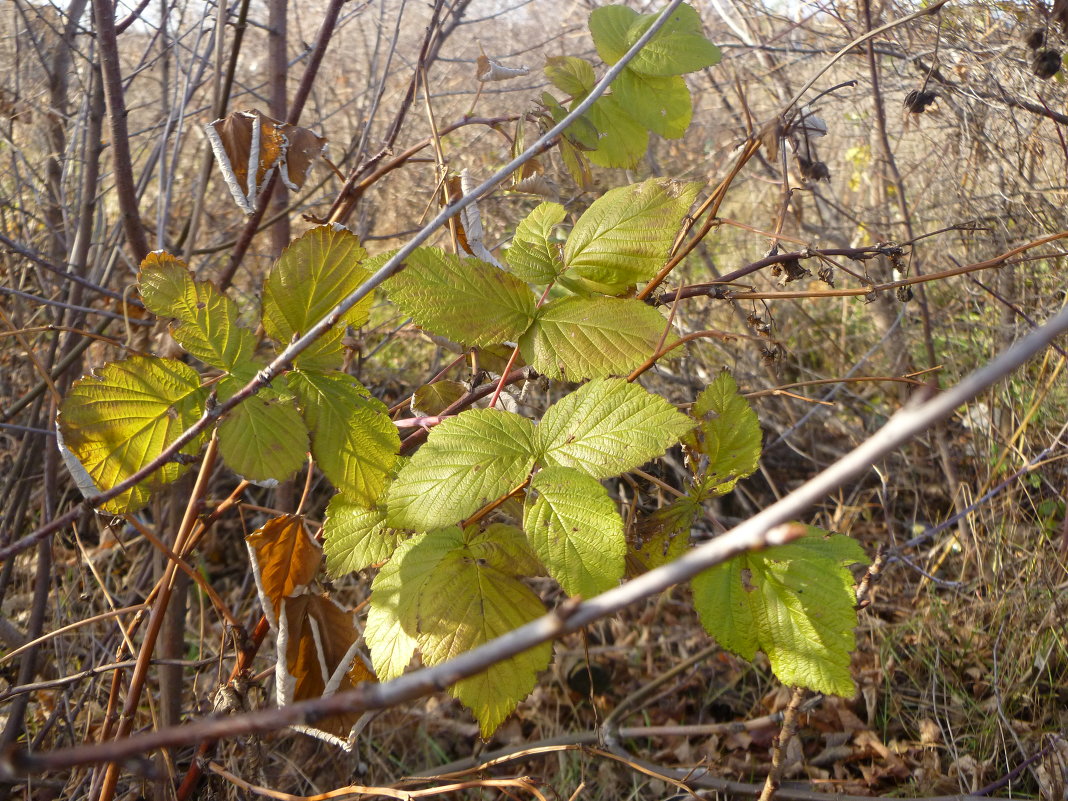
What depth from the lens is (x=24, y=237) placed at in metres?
2.56

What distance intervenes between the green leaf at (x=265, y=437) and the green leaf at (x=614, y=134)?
60 cm

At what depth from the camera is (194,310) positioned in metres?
0.98

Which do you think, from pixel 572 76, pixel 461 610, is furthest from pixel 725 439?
pixel 572 76

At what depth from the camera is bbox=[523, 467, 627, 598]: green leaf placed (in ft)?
2.67

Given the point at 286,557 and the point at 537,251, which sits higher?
the point at 537,251

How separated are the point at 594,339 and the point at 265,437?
0.41m

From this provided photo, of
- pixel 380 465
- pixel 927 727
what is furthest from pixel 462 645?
pixel 927 727

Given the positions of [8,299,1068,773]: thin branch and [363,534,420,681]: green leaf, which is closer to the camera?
[8,299,1068,773]: thin branch

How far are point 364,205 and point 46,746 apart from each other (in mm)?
2001

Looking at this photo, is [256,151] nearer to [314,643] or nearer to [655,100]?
[655,100]

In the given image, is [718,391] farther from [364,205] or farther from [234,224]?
[234,224]

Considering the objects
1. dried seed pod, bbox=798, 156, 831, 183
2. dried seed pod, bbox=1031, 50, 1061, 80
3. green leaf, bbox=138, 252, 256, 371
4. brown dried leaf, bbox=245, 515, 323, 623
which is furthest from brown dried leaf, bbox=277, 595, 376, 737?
dried seed pod, bbox=1031, 50, 1061, 80

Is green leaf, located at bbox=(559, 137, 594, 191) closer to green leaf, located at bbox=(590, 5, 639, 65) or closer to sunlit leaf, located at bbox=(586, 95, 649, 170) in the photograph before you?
sunlit leaf, located at bbox=(586, 95, 649, 170)

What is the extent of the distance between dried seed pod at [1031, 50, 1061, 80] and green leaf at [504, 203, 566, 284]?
1.94 metres
